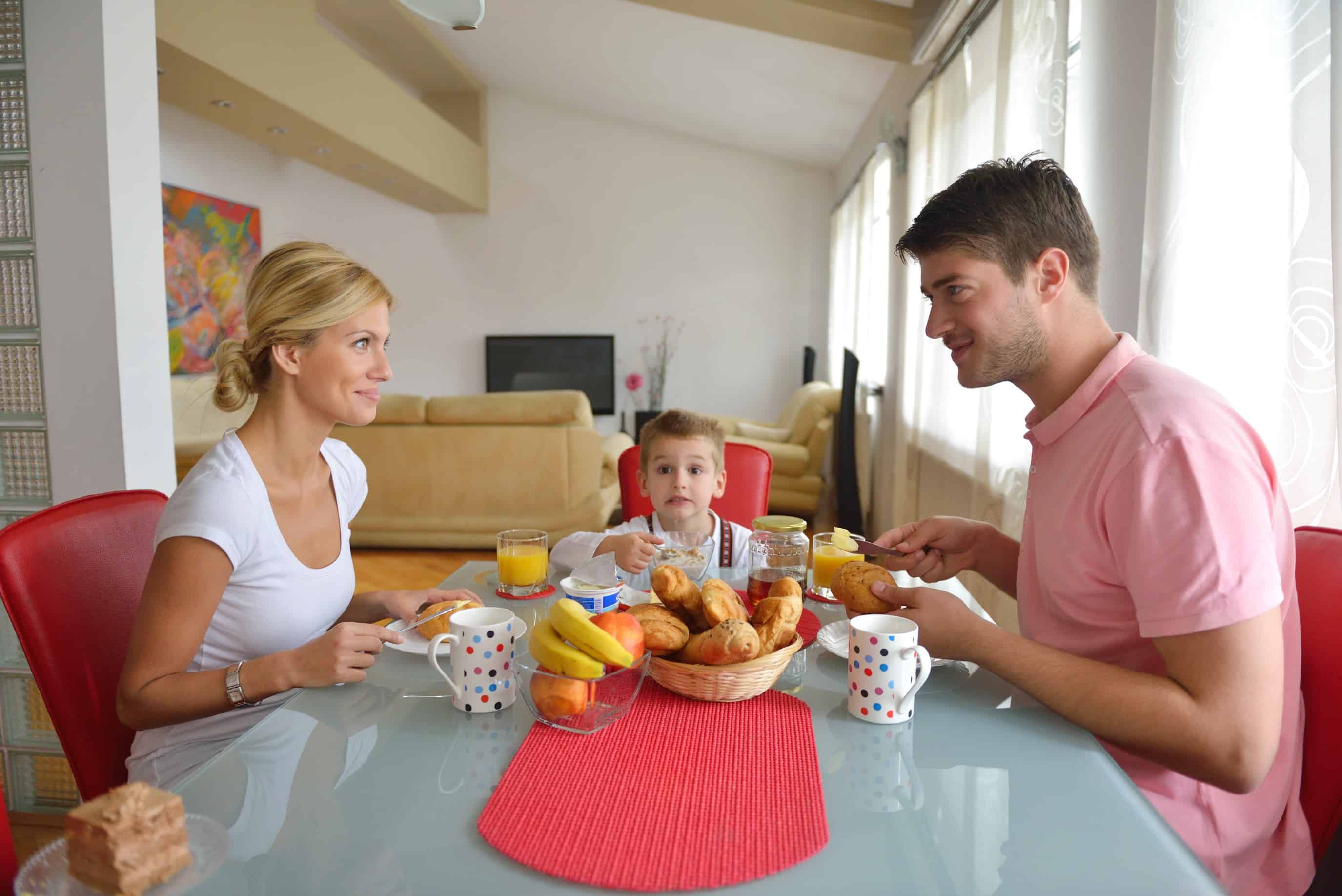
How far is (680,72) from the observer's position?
5.90m

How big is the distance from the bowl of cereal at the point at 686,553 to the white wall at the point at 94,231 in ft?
4.74

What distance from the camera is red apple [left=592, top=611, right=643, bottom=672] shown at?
915mm

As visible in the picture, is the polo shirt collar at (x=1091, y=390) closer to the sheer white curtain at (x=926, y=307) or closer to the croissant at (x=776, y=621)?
the croissant at (x=776, y=621)

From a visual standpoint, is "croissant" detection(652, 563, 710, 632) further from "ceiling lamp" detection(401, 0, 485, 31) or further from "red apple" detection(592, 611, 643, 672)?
"ceiling lamp" detection(401, 0, 485, 31)

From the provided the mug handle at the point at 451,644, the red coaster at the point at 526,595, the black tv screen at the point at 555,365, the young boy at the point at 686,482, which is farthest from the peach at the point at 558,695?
the black tv screen at the point at 555,365

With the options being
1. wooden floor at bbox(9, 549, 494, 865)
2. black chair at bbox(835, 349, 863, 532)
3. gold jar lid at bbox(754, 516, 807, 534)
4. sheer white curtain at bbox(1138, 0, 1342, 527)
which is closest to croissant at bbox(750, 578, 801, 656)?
gold jar lid at bbox(754, 516, 807, 534)

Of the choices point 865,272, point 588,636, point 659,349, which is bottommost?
point 588,636

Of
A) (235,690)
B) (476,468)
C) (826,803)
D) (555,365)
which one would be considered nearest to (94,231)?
(235,690)

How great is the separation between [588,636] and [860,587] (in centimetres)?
41

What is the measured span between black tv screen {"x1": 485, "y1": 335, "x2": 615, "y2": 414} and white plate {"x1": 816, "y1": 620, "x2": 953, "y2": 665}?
699 centimetres

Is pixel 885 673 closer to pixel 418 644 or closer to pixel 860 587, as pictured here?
A: pixel 860 587

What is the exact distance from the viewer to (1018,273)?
1.16 meters

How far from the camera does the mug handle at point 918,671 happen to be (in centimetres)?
92

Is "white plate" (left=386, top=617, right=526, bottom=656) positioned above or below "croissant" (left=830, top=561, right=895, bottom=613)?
below
